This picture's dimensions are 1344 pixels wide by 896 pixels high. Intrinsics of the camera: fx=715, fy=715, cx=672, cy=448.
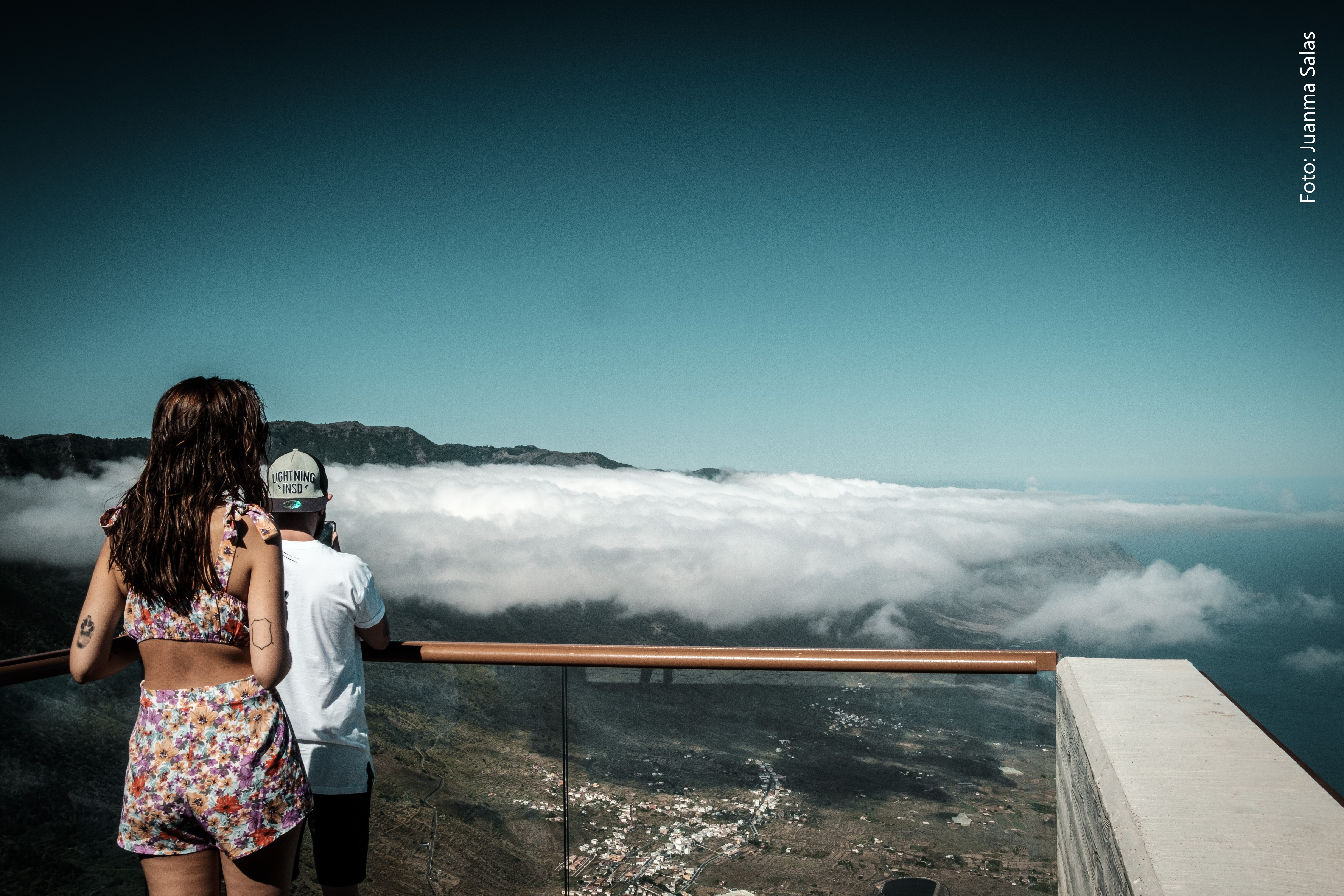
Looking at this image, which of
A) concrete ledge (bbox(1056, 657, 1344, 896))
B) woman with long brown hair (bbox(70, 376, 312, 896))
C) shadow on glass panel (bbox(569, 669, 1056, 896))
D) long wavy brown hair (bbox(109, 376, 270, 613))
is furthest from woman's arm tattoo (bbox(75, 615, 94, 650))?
concrete ledge (bbox(1056, 657, 1344, 896))

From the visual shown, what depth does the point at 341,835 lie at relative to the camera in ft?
6.70

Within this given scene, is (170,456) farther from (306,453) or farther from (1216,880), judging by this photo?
(1216,880)

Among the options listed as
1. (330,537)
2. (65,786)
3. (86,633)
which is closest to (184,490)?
(86,633)

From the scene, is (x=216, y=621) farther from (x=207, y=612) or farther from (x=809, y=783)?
(x=809, y=783)

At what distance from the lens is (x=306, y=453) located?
1.97m

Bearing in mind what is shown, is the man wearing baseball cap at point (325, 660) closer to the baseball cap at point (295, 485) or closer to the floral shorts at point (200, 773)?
the baseball cap at point (295, 485)

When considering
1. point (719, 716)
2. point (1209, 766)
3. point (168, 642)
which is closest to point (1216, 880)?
point (1209, 766)

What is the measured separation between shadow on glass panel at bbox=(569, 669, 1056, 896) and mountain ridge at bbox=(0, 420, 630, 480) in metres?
1.46

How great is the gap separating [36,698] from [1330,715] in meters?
177

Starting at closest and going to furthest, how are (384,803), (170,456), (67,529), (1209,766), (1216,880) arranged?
(1216,880)
(170,456)
(1209,766)
(384,803)
(67,529)

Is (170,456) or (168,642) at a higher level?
(170,456)

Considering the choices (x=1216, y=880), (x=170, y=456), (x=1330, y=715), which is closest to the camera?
(x=1216, y=880)

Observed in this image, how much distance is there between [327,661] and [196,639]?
49 centimetres

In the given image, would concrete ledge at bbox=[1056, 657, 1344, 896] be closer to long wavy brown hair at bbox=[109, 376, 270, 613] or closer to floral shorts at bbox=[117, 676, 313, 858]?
floral shorts at bbox=[117, 676, 313, 858]
